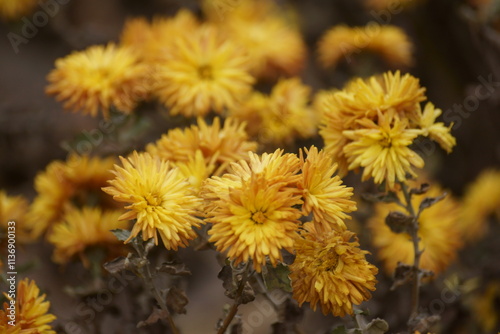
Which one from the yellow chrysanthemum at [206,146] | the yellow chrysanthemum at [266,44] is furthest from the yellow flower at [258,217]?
the yellow chrysanthemum at [266,44]

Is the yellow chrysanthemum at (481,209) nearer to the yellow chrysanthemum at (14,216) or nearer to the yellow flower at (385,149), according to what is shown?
the yellow flower at (385,149)

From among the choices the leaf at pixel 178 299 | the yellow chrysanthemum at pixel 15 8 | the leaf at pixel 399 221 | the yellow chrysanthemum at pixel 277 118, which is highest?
the yellow chrysanthemum at pixel 15 8

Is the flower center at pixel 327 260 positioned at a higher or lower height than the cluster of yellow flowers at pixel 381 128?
lower

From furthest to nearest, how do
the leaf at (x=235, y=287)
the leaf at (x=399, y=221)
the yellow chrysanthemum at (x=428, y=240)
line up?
the yellow chrysanthemum at (x=428, y=240) < the leaf at (x=399, y=221) < the leaf at (x=235, y=287)

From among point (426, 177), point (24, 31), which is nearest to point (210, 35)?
point (426, 177)

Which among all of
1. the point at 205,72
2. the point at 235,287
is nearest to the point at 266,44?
the point at 205,72

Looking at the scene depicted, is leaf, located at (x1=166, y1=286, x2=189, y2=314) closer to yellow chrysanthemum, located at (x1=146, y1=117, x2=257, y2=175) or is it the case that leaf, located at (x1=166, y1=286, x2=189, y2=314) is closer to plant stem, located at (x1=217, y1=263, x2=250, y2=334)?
plant stem, located at (x1=217, y1=263, x2=250, y2=334)

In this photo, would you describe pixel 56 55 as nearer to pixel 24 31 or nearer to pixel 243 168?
pixel 24 31

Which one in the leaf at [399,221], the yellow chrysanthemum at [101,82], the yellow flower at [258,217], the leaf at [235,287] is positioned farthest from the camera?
the yellow chrysanthemum at [101,82]
